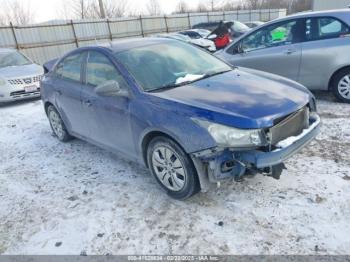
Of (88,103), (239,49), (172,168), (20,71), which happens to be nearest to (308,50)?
(239,49)

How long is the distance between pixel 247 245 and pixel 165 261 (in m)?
0.68

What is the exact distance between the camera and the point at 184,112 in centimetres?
279

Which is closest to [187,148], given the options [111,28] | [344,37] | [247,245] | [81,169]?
[247,245]

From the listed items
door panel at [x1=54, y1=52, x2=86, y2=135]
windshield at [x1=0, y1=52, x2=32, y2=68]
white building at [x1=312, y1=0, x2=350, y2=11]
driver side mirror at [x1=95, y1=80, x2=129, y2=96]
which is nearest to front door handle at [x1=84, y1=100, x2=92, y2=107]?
door panel at [x1=54, y1=52, x2=86, y2=135]

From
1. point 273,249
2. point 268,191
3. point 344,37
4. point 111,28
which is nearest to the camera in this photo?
point 273,249

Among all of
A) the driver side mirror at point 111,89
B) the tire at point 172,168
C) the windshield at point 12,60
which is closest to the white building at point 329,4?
the windshield at point 12,60

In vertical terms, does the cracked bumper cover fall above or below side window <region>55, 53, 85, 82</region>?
below

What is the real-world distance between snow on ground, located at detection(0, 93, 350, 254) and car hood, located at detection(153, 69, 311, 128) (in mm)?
862

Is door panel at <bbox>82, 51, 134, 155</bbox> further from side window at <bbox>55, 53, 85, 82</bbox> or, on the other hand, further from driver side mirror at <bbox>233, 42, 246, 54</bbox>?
driver side mirror at <bbox>233, 42, 246, 54</bbox>

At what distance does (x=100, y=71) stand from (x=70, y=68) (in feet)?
2.97

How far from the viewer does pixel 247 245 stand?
252 centimetres

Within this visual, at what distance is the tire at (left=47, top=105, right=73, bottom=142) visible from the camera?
4918 millimetres

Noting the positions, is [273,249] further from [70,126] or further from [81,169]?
[70,126]

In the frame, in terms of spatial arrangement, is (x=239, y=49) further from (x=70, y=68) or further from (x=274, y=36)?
(x=70, y=68)
